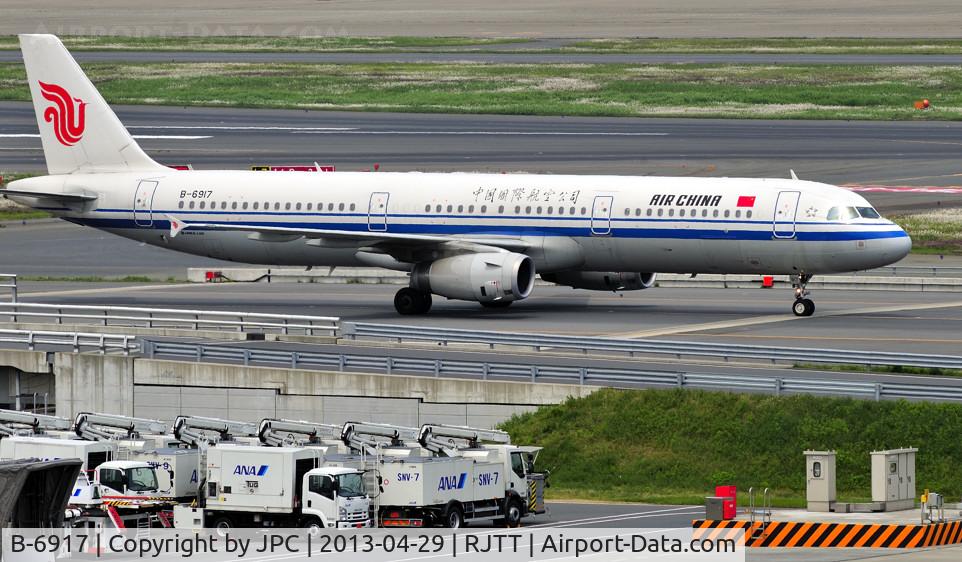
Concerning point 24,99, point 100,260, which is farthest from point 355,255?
point 24,99

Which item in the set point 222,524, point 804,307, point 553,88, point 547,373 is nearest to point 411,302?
point 804,307

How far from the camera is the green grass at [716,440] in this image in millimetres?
43688

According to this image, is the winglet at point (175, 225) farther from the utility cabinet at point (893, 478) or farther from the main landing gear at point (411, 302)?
the utility cabinet at point (893, 478)

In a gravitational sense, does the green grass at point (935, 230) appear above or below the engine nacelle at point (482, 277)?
above

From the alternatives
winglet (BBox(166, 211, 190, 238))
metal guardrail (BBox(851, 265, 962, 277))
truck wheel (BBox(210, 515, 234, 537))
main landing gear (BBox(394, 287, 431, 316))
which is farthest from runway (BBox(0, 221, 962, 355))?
truck wheel (BBox(210, 515, 234, 537))

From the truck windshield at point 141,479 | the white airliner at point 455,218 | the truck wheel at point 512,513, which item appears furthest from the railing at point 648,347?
the truck windshield at point 141,479

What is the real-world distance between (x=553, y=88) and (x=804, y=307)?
85.2 metres

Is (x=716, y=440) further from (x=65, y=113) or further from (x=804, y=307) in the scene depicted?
(x=65, y=113)

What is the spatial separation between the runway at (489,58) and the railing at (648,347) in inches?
4191

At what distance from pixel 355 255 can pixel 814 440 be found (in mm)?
24775

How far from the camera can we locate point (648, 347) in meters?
51.9

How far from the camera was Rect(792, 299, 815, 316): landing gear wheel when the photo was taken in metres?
61.8

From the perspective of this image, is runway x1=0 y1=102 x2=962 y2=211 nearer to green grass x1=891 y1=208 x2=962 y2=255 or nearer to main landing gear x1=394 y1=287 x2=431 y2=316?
green grass x1=891 y1=208 x2=962 y2=255

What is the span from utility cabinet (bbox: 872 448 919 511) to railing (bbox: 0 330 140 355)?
2426 centimetres
